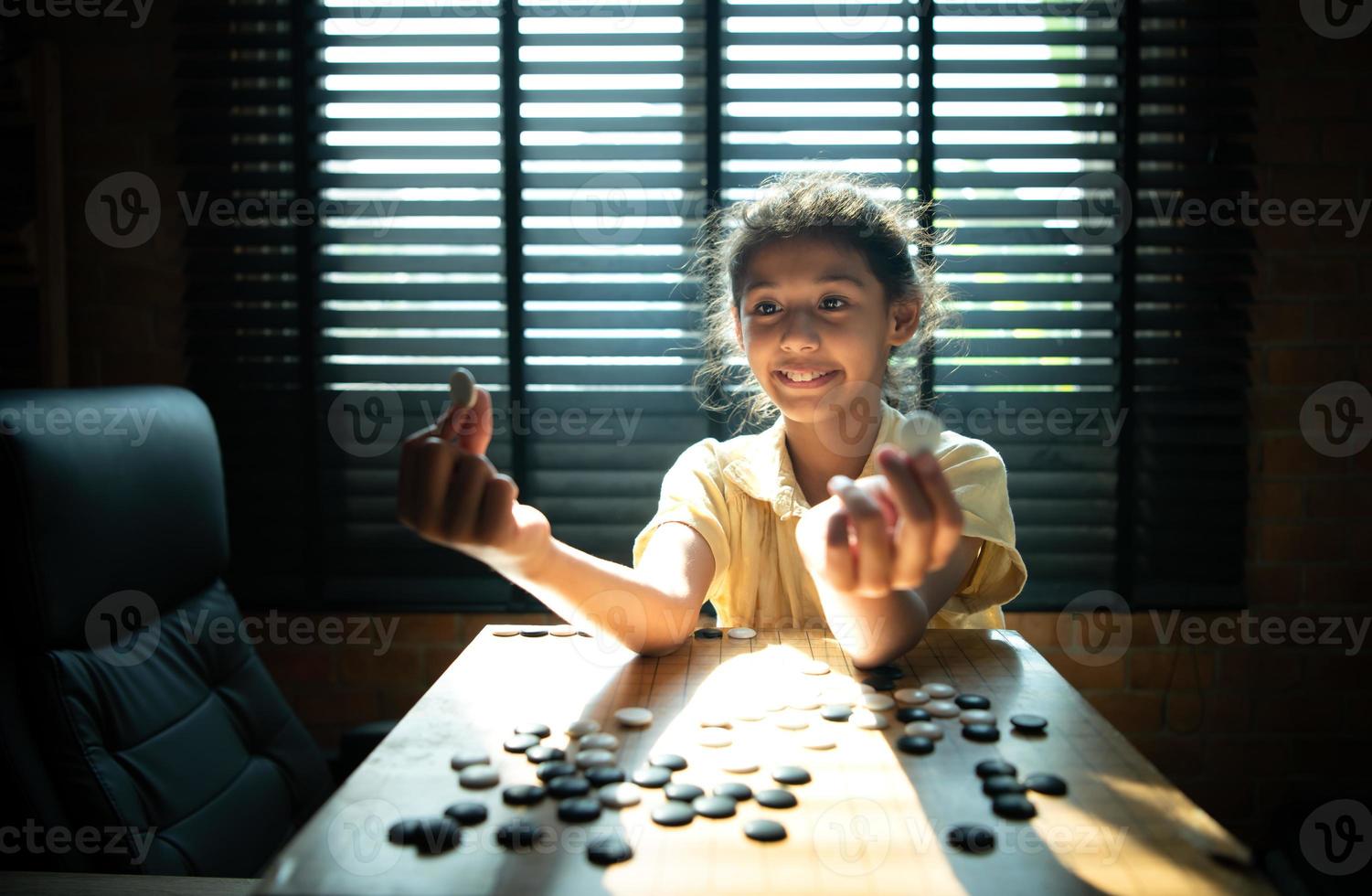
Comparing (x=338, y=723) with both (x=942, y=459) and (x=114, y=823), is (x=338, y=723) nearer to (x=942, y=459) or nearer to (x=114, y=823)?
(x=114, y=823)

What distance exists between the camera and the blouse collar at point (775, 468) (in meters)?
1.51

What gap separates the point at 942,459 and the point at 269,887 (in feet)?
3.45

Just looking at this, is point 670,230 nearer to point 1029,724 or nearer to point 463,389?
point 463,389

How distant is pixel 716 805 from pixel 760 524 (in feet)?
2.74

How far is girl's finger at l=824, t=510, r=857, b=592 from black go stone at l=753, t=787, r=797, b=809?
0.20 metres

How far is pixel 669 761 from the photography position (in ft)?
2.70

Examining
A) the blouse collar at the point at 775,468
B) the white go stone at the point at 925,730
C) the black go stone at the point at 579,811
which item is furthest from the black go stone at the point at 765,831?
the blouse collar at the point at 775,468

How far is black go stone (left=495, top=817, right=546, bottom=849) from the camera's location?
0.69 meters

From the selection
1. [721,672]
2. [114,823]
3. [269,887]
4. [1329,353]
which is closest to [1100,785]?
[721,672]

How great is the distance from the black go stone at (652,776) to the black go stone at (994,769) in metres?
0.25

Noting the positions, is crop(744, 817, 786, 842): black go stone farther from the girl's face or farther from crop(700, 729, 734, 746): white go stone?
the girl's face

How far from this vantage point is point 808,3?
2145 millimetres

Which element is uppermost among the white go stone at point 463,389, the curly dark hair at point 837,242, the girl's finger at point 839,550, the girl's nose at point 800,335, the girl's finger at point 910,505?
the curly dark hair at point 837,242

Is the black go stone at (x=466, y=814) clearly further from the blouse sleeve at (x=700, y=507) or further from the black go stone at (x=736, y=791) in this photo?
the blouse sleeve at (x=700, y=507)
